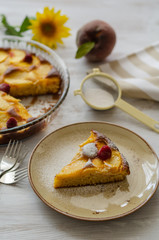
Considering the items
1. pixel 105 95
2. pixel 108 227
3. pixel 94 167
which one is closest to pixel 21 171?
pixel 94 167

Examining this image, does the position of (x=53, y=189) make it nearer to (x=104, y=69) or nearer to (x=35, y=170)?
(x=35, y=170)

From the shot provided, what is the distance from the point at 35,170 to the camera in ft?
5.39

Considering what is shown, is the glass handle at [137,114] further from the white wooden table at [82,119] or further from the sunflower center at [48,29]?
the sunflower center at [48,29]

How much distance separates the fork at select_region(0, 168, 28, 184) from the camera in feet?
5.42

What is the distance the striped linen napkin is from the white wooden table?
8 cm

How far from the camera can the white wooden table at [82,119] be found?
4.80 feet

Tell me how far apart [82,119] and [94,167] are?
54 cm

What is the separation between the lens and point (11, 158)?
175 centimetres

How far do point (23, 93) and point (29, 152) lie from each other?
58 centimetres

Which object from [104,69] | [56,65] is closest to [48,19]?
[56,65]

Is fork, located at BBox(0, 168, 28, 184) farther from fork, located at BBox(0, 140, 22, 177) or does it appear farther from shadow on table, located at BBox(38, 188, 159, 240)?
shadow on table, located at BBox(38, 188, 159, 240)

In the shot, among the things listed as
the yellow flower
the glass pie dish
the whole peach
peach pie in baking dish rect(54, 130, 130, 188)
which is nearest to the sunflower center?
the yellow flower

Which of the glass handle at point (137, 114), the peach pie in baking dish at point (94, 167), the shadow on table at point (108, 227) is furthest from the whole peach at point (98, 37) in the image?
the shadow on table at point (108, 227)

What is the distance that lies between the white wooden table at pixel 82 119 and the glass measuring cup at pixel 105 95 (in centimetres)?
6
